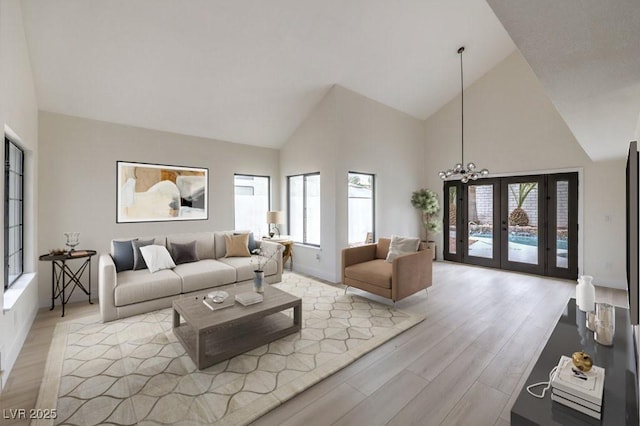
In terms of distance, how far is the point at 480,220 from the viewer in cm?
655

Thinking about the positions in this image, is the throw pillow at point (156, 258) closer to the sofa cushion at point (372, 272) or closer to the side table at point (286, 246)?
the side table at point (286, 246)

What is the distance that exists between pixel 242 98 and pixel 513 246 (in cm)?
621

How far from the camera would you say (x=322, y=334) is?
3.11 meters

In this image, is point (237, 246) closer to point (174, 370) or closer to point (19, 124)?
point (174, 370)

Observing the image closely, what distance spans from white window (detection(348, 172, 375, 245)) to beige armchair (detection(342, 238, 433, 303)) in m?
1.05

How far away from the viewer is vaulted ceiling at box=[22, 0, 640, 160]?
5.23 feet

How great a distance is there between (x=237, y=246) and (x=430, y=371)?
144 inches

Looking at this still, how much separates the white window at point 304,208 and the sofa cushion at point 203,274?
6.56ft

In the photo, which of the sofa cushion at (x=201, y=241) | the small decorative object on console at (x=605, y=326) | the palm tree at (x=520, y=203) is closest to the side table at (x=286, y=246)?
the sofa cushion at (x=201, y=241)

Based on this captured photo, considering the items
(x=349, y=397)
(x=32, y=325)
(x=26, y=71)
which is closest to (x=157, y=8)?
(x=26, y=71)

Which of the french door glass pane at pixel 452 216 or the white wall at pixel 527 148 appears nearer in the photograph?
the white wall at pixel 527 148

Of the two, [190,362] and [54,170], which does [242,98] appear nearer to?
[54,170]

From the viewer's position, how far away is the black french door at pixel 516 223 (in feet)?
18.1

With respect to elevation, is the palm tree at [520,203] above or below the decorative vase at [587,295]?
above
